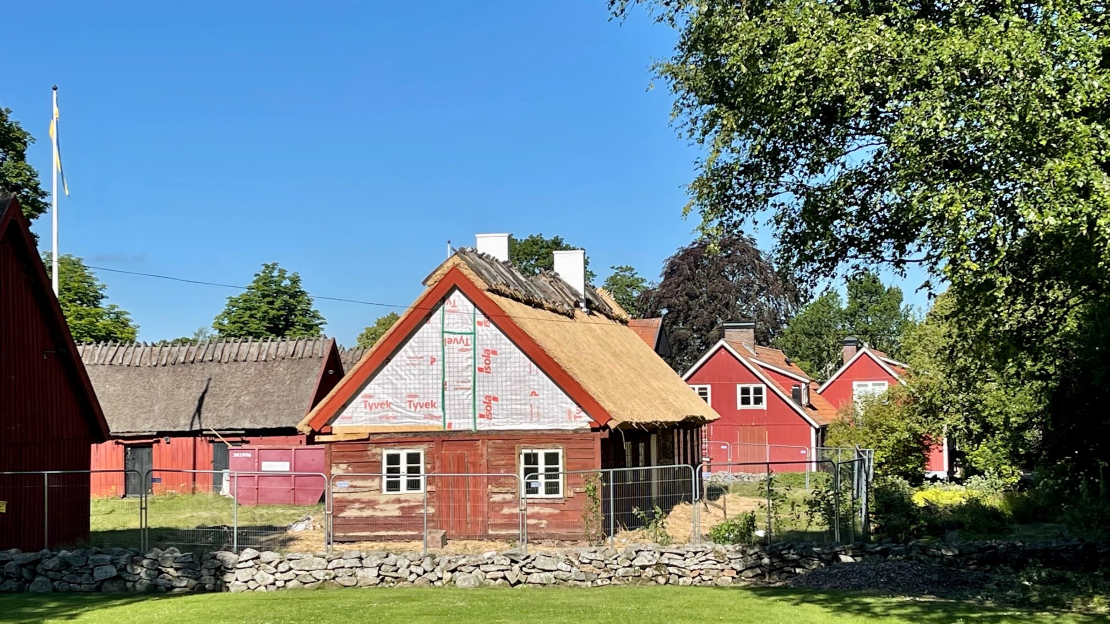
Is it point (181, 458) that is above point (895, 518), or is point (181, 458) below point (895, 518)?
above

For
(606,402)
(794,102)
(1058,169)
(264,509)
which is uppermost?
(794,102)

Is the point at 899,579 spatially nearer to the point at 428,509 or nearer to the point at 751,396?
the point at 428,509

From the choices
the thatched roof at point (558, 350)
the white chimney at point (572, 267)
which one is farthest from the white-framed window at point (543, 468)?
the white chimney at point (572, 267)

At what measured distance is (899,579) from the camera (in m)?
17.5

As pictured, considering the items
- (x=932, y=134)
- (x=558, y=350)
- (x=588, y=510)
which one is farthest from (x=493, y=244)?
(x=932, y=134)

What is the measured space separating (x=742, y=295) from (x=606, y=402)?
51.4 metres

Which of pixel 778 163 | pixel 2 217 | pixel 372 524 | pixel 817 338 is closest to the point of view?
pixel 778 163

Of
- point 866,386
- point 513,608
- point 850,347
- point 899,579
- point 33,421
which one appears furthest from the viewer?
point 850,347

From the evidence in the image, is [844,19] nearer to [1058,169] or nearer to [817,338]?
[1058,169]

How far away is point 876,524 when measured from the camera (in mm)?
23938

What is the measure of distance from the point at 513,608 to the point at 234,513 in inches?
263

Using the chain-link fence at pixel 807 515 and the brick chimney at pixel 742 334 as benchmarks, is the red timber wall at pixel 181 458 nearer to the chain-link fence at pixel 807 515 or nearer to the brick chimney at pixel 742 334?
the chain-link fence at pixel 807 515

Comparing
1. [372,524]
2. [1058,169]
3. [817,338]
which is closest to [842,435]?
[372,524]

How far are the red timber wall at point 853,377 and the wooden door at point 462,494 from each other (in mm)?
37498
